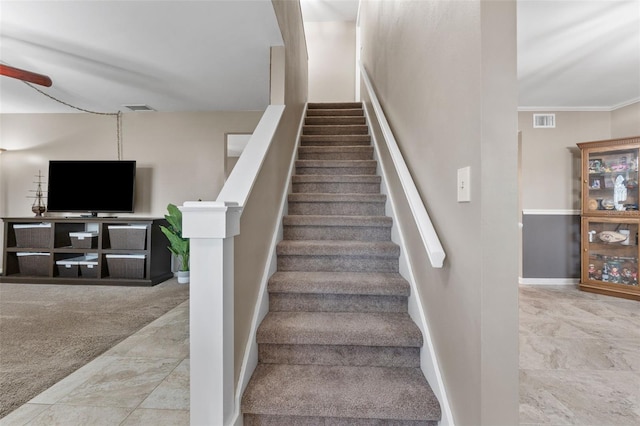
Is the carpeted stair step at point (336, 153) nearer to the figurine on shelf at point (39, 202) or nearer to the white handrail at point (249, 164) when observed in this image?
the white handrail at point (249, 164)

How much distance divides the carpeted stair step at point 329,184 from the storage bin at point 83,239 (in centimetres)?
296

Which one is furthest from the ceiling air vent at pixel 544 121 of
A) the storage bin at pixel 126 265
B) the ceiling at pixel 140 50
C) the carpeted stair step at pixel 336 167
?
the storage bin at pixel 126 265

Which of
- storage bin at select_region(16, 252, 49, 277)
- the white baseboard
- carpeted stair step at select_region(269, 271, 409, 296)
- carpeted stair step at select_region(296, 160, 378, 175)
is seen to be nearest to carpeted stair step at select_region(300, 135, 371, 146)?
carpeted stair step at select_region(296, 160, 378, 175)

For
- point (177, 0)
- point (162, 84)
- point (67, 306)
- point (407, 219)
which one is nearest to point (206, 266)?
point (407, 219)

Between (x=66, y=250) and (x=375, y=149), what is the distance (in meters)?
4.04

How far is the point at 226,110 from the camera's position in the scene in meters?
4.32

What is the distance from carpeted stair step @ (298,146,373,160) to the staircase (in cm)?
46

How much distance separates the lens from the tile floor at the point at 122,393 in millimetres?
1365

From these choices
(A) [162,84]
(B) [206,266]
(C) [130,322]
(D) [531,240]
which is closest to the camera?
(B) [206,266]

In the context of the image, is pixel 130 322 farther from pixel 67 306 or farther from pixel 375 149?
pixel 375 149

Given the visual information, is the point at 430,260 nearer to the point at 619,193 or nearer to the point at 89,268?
the point at 619,193

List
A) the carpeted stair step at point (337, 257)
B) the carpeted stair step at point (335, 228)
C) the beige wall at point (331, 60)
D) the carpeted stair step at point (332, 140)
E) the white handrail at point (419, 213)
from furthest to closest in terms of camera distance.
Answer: the beige wall at point (331, 60)
the carpeted stair step at point (332, 140)
the carpeted stair step at point (335, 228)
the carpeted stair step at point (337, 257)
the white handrail at point (419, 213)

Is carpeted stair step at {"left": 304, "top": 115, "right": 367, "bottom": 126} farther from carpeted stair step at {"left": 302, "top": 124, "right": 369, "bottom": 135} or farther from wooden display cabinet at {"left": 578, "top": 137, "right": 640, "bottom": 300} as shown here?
→ wooden display cabinet at {"left": 578, "top": 137, "right": 640, "bottom": 300}

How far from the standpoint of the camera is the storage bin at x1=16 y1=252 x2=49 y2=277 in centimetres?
388
